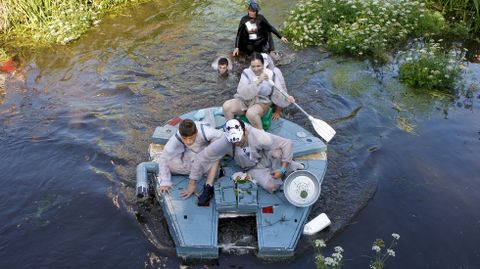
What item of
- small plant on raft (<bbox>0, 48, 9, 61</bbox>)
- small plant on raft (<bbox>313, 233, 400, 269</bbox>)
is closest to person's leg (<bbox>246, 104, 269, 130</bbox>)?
small plant on raft (<bbox>313, 233, 400, 269</bbox>)

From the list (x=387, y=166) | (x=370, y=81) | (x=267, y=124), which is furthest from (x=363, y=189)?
(x=370, y=81)

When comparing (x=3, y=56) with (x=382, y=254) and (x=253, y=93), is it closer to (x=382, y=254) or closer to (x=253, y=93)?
(x=253, y=93)

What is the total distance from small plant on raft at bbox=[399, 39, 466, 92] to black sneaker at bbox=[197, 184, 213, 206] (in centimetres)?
531

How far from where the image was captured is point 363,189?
6.75m

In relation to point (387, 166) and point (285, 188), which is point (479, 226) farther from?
point (285, 188)

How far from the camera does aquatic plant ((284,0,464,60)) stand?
420 inches

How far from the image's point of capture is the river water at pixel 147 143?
5855mm

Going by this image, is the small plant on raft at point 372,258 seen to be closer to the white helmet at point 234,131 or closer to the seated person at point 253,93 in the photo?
the white helmet at point 234,131

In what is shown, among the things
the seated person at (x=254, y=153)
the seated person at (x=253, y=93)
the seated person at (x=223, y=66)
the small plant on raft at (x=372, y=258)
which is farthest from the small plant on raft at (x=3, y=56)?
the small plant on raft at (x=372, y=258)

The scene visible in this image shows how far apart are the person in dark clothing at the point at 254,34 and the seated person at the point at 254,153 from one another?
441cm

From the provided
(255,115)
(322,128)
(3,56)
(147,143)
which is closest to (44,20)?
(3,56)

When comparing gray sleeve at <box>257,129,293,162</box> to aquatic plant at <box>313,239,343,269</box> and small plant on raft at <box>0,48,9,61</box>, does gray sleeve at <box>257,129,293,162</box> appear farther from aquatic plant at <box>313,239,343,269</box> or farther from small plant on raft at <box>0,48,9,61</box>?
small plant on raft at <box>0,48,9,61</box>

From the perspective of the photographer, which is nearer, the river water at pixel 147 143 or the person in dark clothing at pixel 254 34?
the river water at pixel 147 143

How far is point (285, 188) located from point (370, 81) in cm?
473
